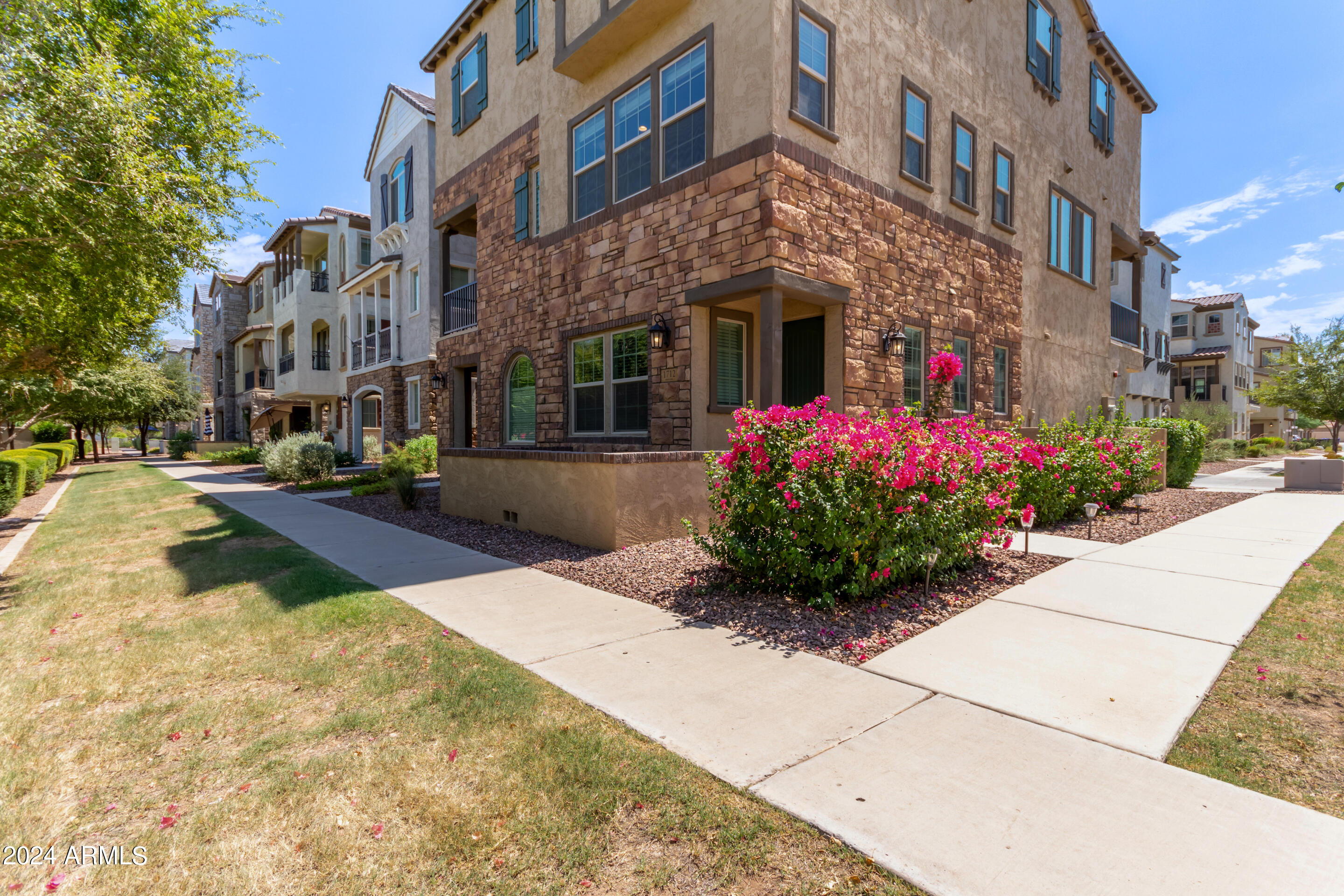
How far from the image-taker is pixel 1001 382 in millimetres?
13164

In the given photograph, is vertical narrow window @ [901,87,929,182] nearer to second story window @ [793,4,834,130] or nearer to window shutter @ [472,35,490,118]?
second story window @ [793,4,834,130]

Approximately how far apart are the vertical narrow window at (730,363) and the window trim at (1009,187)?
20.9 ft

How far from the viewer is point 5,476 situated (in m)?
Answer: 11.6

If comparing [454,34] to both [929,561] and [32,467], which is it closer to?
[32,467]

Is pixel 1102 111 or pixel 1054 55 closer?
pixel 1054 55

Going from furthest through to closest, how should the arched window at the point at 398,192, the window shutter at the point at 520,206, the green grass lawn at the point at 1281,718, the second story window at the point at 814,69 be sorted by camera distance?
1. the arched window at the point at 398,192
2. the window shutter at the point at 520,206
3. the second story window at the point at 814,69
4. the green grass lawn at the point at 1281,718

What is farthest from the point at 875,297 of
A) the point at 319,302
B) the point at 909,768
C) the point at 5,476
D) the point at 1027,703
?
the point at 319,302

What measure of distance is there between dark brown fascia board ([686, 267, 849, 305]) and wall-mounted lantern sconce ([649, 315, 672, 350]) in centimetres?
48

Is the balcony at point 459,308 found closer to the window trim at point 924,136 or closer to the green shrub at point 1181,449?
the window trim at point 924,136

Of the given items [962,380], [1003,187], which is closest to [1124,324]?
[1003,187]

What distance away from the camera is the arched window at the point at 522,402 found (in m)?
13.0

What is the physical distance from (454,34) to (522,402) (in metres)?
9.09

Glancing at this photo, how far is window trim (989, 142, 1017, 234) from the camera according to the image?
41.6 feet

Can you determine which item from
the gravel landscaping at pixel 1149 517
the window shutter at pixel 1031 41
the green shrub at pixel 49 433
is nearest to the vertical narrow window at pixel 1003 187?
the window shutter at pixel 1031 41
